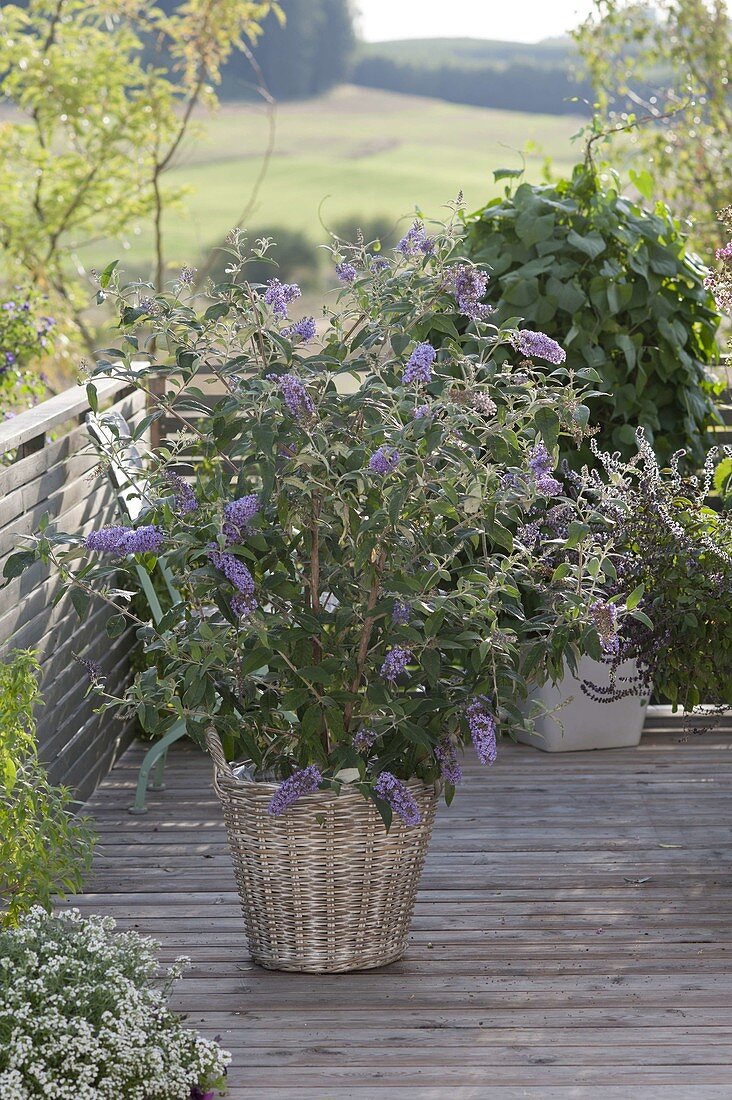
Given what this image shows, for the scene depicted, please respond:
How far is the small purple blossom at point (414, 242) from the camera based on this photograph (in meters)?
2.17

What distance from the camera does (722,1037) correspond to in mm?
2080

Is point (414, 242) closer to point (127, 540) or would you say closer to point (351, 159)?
point (127, 540)

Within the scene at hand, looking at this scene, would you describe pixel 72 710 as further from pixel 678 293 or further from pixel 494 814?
pixel 678 293

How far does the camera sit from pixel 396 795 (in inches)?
85.3

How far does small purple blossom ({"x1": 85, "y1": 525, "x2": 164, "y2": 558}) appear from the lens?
2074 millimetres

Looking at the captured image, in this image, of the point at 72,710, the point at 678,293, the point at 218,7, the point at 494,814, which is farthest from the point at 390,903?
the point at 218,7

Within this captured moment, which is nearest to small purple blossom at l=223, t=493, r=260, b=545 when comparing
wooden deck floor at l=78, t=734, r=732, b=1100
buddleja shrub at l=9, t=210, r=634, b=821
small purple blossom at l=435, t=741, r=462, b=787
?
buddleja shrub at l=9, t=210, r=634, b=821

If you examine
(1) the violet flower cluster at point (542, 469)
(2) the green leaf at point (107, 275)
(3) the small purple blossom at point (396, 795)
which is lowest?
(3) the small purple blossom at point (396, 795)

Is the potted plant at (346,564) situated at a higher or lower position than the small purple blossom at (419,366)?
lower

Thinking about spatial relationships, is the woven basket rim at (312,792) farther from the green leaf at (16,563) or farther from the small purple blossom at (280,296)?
the small purple blossom at (280,296)

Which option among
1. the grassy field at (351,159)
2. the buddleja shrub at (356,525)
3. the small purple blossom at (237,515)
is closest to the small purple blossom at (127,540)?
the buddleja shrub at (356,525)

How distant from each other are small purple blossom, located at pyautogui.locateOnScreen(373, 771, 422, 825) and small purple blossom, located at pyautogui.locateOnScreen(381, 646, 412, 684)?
17 cm

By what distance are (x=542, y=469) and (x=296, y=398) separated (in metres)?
0.43

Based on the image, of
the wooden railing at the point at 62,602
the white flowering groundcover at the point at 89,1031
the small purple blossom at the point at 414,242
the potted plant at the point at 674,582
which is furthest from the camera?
the potted plant at the point at 674,582
